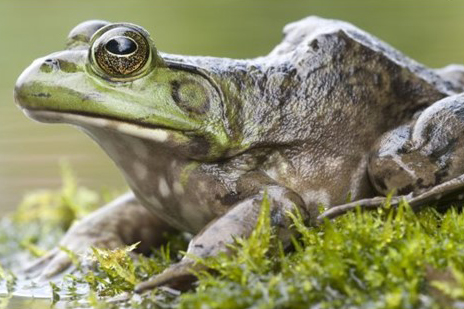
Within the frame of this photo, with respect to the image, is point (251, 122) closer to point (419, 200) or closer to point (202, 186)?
point (202, 186)

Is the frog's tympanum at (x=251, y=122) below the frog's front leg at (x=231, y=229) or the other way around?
the other way around

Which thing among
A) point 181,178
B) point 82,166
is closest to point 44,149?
point 82,166

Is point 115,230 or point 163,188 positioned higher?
point 163,188

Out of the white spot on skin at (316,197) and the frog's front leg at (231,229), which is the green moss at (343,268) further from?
the white spot on skin at (316,197)

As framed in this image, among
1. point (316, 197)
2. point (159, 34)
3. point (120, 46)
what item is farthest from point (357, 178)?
point (159, 34)

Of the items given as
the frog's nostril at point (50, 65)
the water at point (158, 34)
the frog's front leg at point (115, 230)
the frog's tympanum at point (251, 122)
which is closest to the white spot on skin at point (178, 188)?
the frog's tympanum at point (251, 122)

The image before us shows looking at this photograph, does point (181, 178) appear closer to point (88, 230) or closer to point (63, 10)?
point (88, 230)

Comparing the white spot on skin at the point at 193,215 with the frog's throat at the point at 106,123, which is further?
the white spot on skin at the point at 193,215
